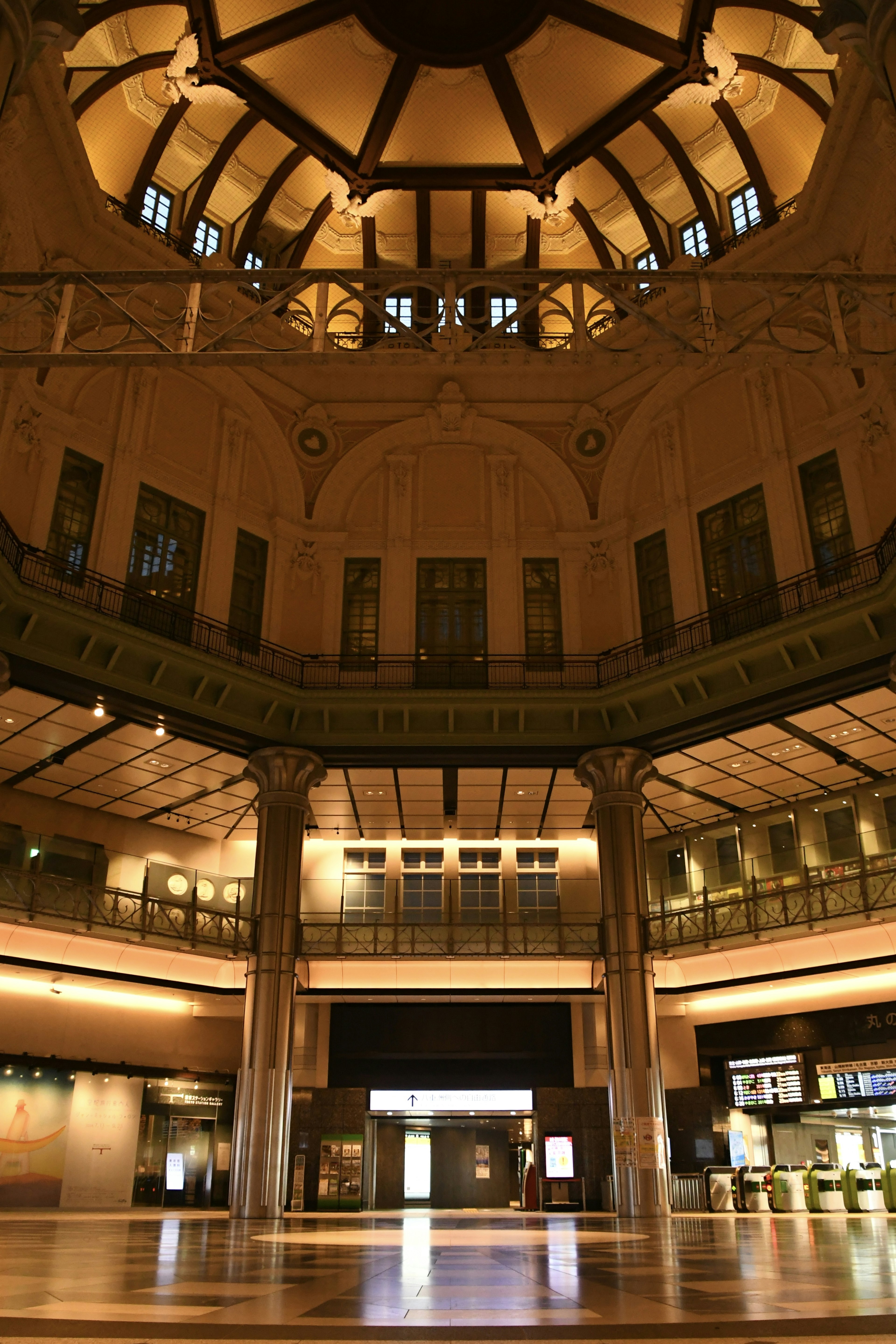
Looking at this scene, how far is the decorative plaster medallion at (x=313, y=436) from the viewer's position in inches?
1238

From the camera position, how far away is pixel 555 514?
3133 cm

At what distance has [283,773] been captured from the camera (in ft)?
86.7

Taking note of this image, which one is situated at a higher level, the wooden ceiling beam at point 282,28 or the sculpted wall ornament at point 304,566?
the wooden ceiling beam at point 282,28

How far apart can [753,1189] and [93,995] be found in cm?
2012

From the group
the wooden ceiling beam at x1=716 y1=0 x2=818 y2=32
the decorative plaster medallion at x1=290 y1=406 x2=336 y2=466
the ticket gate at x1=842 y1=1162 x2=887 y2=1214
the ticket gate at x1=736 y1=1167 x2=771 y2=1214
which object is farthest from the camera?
the decorative plaster medallion at x1=290 y1=406 x2=336 y2=466

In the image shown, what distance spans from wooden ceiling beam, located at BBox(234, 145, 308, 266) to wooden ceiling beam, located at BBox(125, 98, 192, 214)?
9.96ft

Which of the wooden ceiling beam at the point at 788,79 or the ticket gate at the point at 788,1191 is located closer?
the wooden ceiling beam at the point at 788,79

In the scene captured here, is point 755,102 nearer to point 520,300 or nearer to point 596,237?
point 596,237

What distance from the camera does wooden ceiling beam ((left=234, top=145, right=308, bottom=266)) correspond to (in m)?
30.4

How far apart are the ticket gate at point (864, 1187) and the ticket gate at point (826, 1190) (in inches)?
18.3

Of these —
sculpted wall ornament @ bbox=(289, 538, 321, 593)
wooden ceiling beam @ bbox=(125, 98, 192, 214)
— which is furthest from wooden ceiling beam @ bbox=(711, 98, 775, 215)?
sculpted wall ornament @ bbox=(289, 538, 321, 593)

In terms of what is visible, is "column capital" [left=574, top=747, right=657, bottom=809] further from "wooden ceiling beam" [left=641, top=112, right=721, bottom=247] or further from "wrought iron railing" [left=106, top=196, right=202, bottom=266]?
"wrought iron railing" [left=106, top=196, right=202, bottom=266]

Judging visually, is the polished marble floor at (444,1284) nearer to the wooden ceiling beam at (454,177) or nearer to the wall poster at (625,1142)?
the wall poster at (625,1142)

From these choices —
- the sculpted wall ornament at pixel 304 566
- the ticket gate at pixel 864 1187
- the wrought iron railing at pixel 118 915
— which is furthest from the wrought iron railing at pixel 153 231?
the ticket gate at pixel 864 1187
